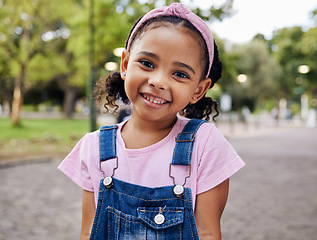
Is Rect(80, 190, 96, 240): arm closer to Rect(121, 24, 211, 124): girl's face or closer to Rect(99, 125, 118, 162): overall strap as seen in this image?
Rect(99, 125, 118, 162): overall strap

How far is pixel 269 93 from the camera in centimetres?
3641

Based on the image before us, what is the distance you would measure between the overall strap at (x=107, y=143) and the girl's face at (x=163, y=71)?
0.52 feet

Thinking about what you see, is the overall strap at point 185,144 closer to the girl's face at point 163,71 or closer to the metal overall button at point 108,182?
the girl's face at point 163,71

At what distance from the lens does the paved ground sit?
469 centimetres

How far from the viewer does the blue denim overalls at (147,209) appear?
128 cm

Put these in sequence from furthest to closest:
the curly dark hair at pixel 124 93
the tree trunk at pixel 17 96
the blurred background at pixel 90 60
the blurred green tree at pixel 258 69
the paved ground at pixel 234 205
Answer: the blurred green tree at pixel 258 69, the tree trunk at pixel 17 96, the blurred background at pixel 90 60, the paved ground at pixel 234 205, the curly dark hair at pixel 124 93

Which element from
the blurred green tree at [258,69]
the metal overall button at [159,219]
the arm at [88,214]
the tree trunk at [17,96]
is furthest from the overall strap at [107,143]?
the blurred green tree at [258,69]

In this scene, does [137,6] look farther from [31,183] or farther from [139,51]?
[139,51]

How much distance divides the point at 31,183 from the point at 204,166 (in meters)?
6.91

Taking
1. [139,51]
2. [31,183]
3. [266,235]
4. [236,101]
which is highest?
[236,101]

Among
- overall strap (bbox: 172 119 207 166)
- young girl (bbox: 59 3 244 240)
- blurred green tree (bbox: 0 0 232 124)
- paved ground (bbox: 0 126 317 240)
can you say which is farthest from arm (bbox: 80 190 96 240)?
blurred green tree (bbox: 0 0 232 124)

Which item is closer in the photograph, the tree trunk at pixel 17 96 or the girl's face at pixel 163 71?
the girl's face at pixel 163 71

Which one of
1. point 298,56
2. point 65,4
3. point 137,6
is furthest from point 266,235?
point 65,4

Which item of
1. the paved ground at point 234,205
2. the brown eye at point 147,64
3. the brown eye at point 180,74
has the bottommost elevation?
the paved ground at point 234,205
